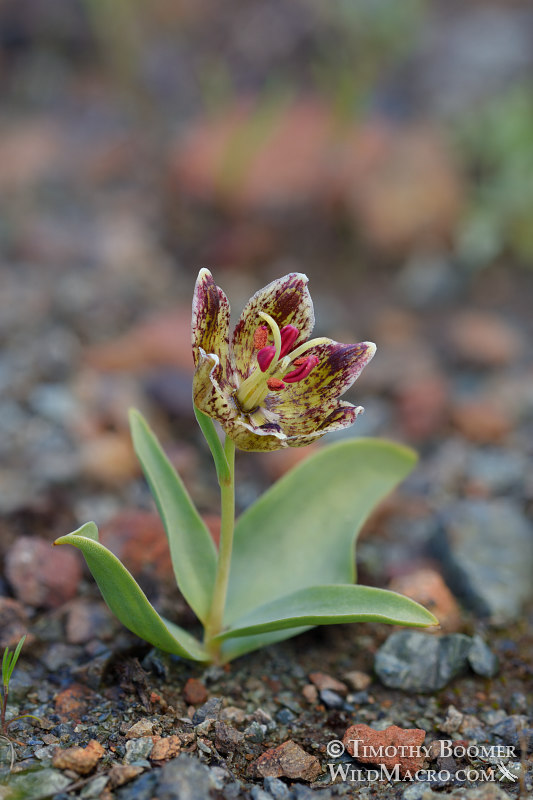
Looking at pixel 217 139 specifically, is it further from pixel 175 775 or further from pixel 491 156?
pixel 175 775

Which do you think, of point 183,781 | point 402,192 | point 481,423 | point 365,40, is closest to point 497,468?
point 481,423

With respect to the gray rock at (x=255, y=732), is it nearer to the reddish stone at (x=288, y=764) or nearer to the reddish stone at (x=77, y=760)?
the reddish stone at (x=288, y=764)

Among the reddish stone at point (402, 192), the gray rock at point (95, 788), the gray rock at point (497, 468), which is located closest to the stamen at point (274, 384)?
the gray rock at point (95, 788)

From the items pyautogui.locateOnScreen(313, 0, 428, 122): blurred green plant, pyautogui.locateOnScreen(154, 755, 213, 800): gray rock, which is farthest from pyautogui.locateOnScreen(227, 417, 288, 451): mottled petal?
pyautogui.locateOnScreen(313, 0, 428, 122): blurred green plant

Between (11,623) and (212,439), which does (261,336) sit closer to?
(212,439)

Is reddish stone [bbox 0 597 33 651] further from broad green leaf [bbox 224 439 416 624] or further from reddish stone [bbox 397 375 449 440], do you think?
reddish stone [bbox 397 375 449 440]

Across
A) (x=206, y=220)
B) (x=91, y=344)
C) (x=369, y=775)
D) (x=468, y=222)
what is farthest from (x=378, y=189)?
(x=369, y=775)

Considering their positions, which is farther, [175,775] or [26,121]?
[26,121]
